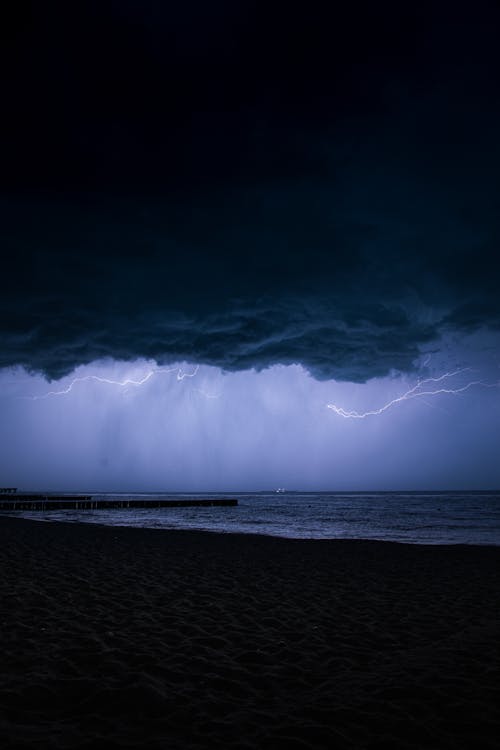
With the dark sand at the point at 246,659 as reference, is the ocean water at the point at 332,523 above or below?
below

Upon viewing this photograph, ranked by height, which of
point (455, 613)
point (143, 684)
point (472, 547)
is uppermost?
point (143, 684)

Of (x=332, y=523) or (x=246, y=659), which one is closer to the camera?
(x=246, y=659)

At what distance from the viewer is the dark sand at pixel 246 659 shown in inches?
184

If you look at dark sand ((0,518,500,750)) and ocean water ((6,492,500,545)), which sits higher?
dark sand ((0,518,500,750))

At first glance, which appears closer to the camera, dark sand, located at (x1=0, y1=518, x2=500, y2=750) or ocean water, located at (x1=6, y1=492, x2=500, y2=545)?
dark sand, located at (x1=0, y1=518, x2=500, y2=750)

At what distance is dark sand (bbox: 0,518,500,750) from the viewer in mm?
4672

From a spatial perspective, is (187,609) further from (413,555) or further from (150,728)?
(413,555)

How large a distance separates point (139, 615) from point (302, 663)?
3.52 meters

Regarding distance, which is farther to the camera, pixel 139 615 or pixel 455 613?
pixel 455 613

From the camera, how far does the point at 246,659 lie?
6.64 metres

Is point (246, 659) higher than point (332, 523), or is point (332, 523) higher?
point (246, 659)

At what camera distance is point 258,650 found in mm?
7008

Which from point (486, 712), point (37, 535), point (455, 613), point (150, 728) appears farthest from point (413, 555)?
point (37, 535)

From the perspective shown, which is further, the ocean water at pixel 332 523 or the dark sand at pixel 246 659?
the ocean water at pixel 332 523
